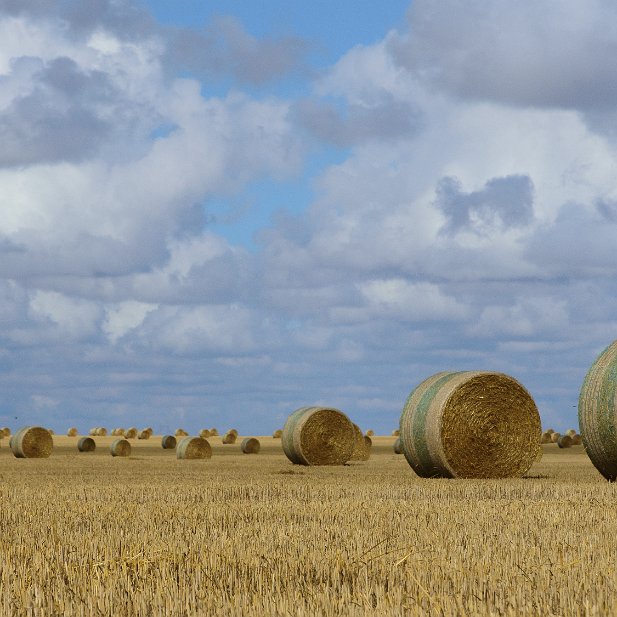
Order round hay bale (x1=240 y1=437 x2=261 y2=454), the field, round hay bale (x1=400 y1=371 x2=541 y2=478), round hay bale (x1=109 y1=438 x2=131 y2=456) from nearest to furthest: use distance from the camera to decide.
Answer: the field < round hay bale (x1=400 y1=371 x2=541 y2=478) < round hay bale (x1=109 y1=438 x2=131 y2=456) < round hay bale (x1=240 y1=437 x2=261 y2=454)

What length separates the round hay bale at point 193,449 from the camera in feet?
108

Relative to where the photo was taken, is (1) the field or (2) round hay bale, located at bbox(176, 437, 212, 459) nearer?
(1) the field

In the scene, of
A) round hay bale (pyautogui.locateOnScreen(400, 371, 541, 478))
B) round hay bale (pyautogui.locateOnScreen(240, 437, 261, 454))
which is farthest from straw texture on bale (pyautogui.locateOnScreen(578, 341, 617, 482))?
round hay bale (pyautogui.locateOnScreen(240, 437, 261, 454))

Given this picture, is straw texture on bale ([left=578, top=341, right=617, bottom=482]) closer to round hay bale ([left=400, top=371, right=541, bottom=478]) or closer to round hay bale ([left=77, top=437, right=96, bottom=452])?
round hay bale ([left=400, top=371, right=541, bottom=478])

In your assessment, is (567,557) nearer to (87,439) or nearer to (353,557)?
(353,557)

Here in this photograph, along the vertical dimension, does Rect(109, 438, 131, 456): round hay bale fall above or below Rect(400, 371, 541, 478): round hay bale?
below

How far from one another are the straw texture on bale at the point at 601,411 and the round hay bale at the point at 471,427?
7.28ft

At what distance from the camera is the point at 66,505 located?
39.0ft

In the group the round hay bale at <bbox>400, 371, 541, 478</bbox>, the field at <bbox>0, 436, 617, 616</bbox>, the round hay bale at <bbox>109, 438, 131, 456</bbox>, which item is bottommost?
the field at <bbox>0, 436, 617, 616</bbox>

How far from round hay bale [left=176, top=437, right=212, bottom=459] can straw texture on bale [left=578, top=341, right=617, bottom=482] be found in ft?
62.0

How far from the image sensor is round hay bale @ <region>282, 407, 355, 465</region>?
26766 millimetres

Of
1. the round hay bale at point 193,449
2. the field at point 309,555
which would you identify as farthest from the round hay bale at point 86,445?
the field at point 309,555

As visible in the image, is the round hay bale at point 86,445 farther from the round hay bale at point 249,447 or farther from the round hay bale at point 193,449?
the round hay bale at point 193,449

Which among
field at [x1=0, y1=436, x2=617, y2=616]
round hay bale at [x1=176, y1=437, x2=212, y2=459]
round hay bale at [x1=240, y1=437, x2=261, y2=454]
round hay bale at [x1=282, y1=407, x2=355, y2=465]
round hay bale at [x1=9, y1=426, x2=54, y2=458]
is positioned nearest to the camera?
field at [x1=0, y1=436, x2=617, y2=616]
